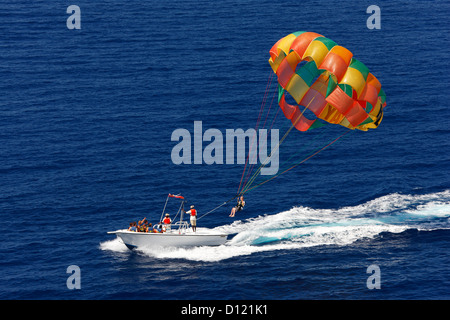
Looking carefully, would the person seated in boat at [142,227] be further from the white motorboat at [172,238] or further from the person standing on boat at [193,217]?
the person standing on boat at [193,217]

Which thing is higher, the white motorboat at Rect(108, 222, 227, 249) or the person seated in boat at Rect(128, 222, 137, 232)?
the person seated in boat at Rect(128, 222, 137, 232)

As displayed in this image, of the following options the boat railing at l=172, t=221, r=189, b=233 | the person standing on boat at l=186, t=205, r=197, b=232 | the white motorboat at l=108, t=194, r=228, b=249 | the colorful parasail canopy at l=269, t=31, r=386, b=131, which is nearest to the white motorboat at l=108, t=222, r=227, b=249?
the white motorboat at l=108, t=194, r=228, b=249

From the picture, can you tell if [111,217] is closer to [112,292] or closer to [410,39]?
[112,292]

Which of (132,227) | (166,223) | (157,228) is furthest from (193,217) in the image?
(132,227)

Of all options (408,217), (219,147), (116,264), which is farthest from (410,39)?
(116,264)

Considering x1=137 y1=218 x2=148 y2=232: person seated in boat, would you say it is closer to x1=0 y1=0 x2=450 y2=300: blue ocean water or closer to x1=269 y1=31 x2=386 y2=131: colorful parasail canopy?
x1=0 y1=0 x2=450 y2=300: blue ocean water

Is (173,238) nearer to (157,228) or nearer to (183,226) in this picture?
(183,226)

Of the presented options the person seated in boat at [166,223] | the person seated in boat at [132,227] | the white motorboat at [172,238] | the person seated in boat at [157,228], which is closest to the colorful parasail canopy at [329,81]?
the white motorboat at [172,238]
